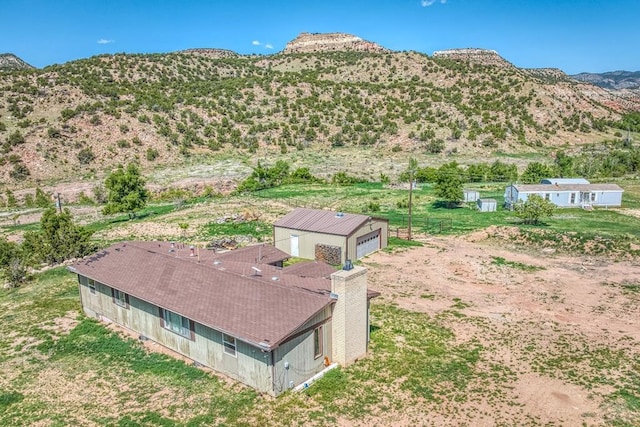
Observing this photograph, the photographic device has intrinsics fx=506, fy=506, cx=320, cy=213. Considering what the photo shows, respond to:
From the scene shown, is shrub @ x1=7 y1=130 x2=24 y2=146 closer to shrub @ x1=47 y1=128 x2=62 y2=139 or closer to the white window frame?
shrub @ x1=47 y1=128 x2=62 y2=139

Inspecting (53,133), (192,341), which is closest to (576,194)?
(192,341)

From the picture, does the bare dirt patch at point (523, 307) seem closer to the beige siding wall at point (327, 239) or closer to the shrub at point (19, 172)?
the beige siding wall at point (327, 239)

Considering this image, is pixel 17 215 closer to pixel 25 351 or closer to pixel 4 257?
pixel 4 257

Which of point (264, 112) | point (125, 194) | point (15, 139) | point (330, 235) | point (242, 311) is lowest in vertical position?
point (330, 235)

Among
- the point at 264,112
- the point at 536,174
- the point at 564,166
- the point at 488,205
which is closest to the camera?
the point at 488,205

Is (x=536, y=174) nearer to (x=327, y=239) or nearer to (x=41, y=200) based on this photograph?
(x=327, y=239)

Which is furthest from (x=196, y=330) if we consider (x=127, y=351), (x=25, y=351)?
(x=25, y=351)
